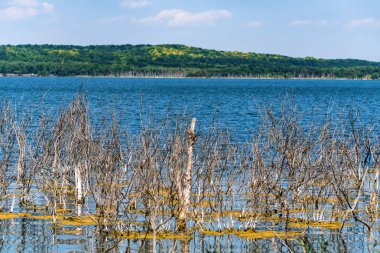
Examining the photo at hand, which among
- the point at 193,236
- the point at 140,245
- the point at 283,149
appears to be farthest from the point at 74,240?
the point at 283,149

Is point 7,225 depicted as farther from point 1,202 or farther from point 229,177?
point 229,177

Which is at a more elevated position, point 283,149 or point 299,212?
point 283,149

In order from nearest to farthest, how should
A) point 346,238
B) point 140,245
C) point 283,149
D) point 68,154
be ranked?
1. point 140,245
2. point 346,238
3. point 283,149
4. point 68,154

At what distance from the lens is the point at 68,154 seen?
944 inches

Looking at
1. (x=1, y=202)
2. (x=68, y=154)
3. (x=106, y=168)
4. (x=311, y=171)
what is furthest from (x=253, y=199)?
(x=1, y=202)

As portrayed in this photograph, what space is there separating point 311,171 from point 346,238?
2575 mm

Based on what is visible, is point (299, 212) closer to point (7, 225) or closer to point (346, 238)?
point (346, 238)

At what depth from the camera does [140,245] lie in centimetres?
1902

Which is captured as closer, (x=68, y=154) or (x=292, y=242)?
(x=292, y=242)

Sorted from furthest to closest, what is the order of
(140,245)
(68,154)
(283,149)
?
(68,154) < (283,149) < (140,245)

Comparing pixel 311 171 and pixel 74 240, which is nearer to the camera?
pixel 74 240

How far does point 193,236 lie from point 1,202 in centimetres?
733

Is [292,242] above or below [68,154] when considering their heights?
below

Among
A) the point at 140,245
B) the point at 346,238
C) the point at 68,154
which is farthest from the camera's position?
the point at 68,154
